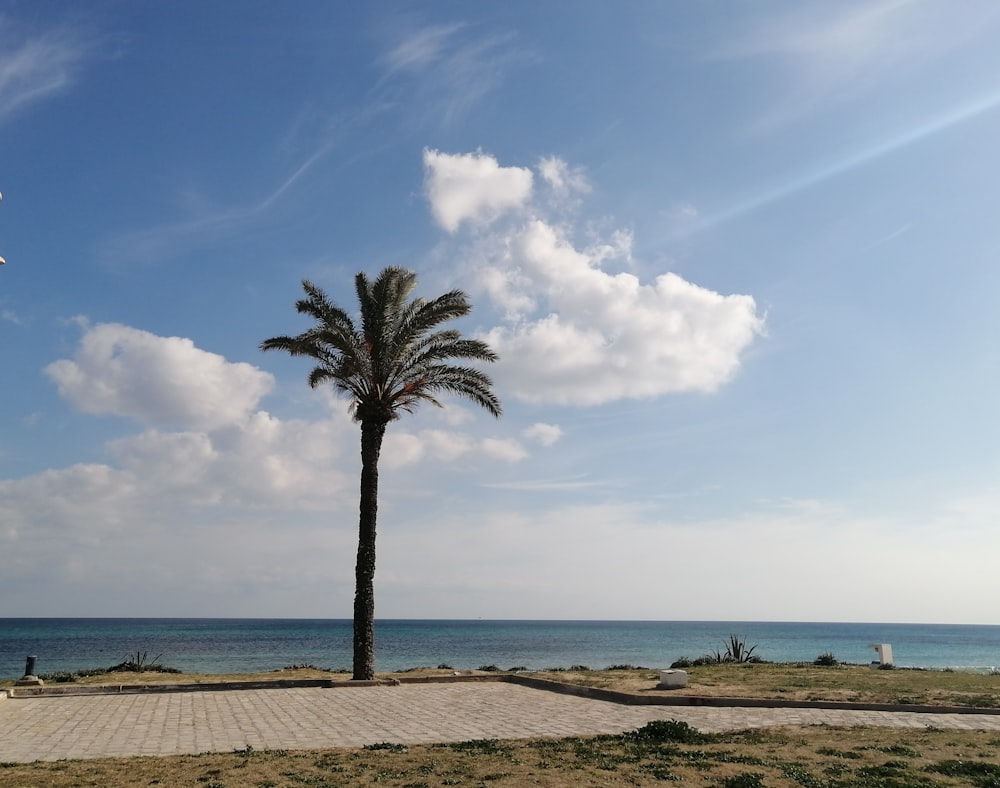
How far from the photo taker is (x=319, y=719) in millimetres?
14266

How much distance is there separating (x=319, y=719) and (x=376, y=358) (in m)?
11.5

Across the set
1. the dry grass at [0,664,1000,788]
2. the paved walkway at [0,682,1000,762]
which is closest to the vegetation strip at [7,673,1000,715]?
the paved walkway at [0,682,1000,762]

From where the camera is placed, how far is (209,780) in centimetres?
866

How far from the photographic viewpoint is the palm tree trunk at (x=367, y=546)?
73.5ft

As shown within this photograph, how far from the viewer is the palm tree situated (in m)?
22.9

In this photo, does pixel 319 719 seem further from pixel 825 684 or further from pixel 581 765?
pixel 825 684

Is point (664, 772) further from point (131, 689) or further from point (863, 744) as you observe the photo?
point (131, 689)

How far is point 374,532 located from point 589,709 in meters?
9.34

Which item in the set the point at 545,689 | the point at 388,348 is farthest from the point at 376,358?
the point at 545,689

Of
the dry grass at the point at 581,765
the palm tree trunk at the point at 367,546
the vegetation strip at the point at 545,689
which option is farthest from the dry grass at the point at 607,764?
the palm tree trunk at the point at 367,546

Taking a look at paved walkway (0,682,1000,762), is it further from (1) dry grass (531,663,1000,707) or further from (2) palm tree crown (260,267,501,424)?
(2) palm tree crown (260,267,501,424)

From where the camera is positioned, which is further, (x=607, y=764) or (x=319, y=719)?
(x=319, y=719)

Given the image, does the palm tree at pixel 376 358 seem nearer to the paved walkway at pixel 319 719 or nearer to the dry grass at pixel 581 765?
the paved walkway at pixel 319 719

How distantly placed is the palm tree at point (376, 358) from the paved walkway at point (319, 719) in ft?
17.1
